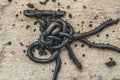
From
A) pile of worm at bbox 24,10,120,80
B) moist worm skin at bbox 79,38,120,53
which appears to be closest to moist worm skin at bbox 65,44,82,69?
pile of worm at bbox 24,10,120,80

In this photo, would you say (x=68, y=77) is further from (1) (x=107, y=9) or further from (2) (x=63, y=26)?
(1) (x=107, y=9)

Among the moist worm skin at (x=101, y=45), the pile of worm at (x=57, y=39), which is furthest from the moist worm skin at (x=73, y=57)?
the moist worm skin at (x=101, y=45)

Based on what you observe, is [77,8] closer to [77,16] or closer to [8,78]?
[77,16]

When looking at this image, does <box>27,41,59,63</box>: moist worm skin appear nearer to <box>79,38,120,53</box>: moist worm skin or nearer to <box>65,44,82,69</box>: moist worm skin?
<box>65,44,82,69</box>: moist worm skin

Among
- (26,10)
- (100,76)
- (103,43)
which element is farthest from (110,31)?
(26,10)

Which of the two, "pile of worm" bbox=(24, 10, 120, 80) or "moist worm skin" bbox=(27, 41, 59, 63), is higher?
"pile of worm" bbox=(24, 10, 120, 80)

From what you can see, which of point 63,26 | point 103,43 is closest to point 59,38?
point 63,26

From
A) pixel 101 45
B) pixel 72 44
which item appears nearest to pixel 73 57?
pixel 72 44

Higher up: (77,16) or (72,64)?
(77,16)
